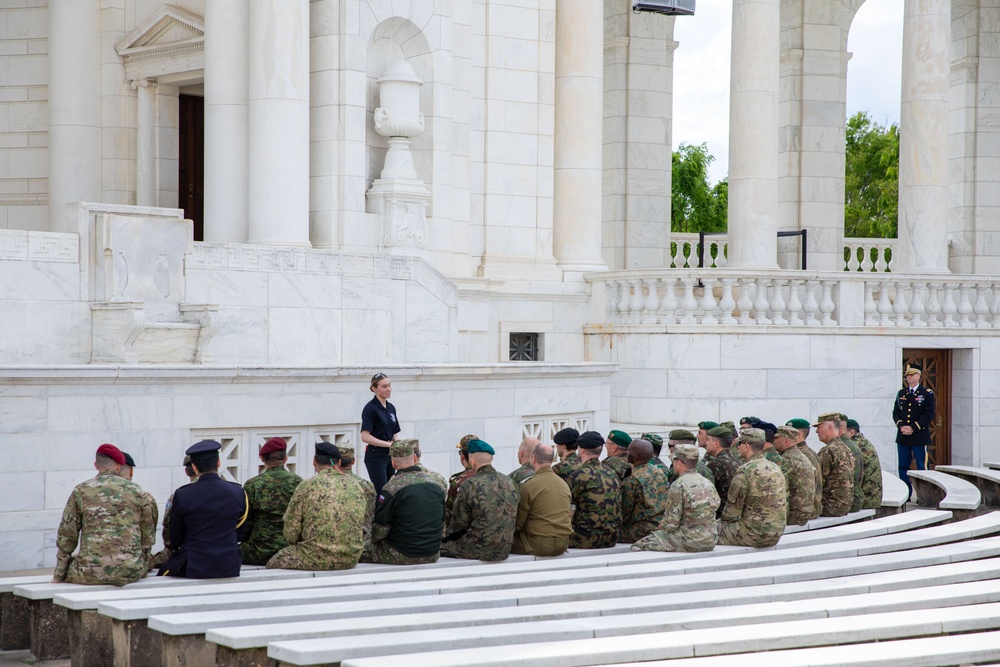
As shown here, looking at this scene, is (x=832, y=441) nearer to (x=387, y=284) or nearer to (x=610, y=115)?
(x=387, y=284)

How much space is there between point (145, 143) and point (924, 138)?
17.6 meters

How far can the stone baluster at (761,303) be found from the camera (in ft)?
90.0

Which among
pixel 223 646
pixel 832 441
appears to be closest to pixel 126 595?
pixel 223 646

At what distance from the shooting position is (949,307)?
2852cm

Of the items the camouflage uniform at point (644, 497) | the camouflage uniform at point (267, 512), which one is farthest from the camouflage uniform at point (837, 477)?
the camouflage uniform at point (267, 512)

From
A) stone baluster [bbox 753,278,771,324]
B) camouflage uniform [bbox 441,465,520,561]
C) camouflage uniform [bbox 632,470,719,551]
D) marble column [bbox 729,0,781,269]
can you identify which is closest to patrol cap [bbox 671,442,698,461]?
camouflage uniform [bbox 632,470,719,551]

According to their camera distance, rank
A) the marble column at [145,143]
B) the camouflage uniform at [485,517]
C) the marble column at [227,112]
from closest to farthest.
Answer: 1. the camouflage uniform at [485,517]
2. the marble column at [227,112]
3. the marble column at [145,143]

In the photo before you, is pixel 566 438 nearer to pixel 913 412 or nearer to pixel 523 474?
pixel 523 474

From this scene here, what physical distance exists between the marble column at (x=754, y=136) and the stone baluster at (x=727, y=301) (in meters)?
2.44

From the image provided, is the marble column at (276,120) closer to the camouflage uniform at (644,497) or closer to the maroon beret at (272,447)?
the camouflage uniform at (644,497)

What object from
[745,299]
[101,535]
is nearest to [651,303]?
[745,299]

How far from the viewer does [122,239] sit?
17.7 metres

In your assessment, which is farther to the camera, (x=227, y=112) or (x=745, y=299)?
(x=745, y=299)

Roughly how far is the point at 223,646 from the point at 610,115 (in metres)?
32.1
